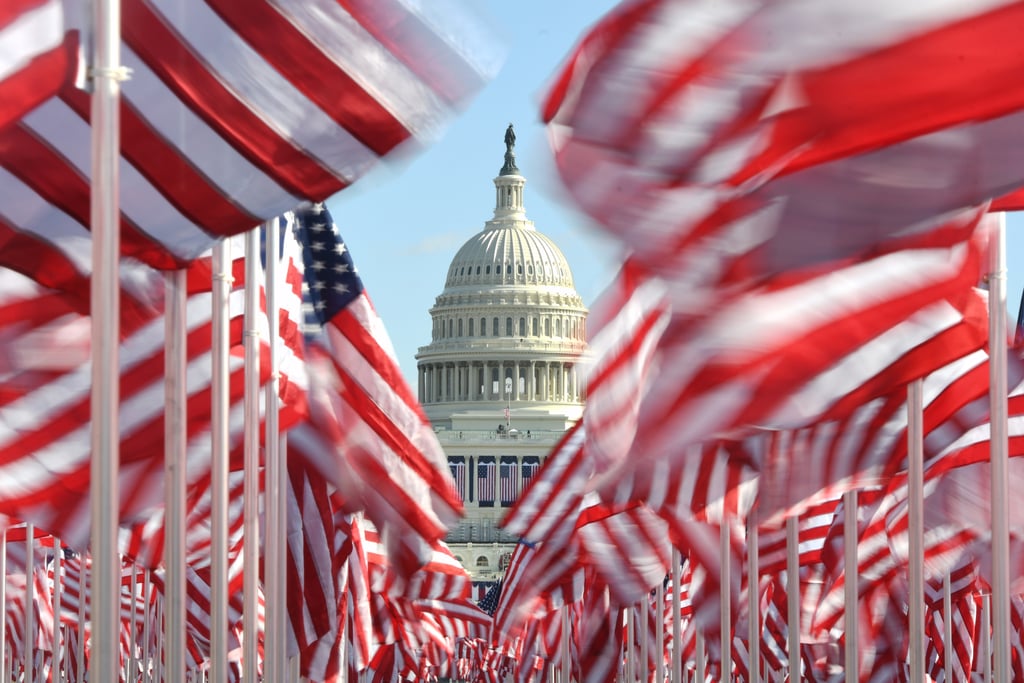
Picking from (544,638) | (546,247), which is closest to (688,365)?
(544,638)

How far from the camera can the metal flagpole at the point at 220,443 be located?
15.2m

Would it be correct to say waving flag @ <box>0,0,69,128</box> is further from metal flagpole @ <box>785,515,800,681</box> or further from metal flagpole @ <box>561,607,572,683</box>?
metal flagpole @ <box>561,607,572,683</box>

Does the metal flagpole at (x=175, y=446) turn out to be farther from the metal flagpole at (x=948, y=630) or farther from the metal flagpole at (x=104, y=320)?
the metal flagpole at (x=948, y=630)

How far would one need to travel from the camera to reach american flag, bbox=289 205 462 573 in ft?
65.9

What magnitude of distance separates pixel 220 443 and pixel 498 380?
528 ft

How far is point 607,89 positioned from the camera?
39.7 feet

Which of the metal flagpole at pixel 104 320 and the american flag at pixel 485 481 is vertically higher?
the american flag at pixel 485 481

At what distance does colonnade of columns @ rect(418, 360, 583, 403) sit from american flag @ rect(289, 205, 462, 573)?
153m

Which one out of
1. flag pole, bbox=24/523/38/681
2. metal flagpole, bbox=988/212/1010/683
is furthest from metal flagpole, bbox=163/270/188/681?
flag pole, bbox=24/523/38/681

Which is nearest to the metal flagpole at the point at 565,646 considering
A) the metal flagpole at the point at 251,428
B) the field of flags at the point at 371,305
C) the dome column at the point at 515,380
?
the field of flags at the point at 371,305

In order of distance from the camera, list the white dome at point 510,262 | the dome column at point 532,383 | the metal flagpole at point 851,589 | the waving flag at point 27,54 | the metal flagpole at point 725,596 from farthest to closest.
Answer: the white dome at point 510,262, the dome column at point 532,383, the metal flagpole at point 725,596, the metal flagpole at point 851,589, the waving flag at point 27,54

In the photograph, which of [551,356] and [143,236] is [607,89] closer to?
[143,236]

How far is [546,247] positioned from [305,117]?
174 metres

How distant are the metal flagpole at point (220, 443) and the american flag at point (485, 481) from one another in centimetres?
14224
